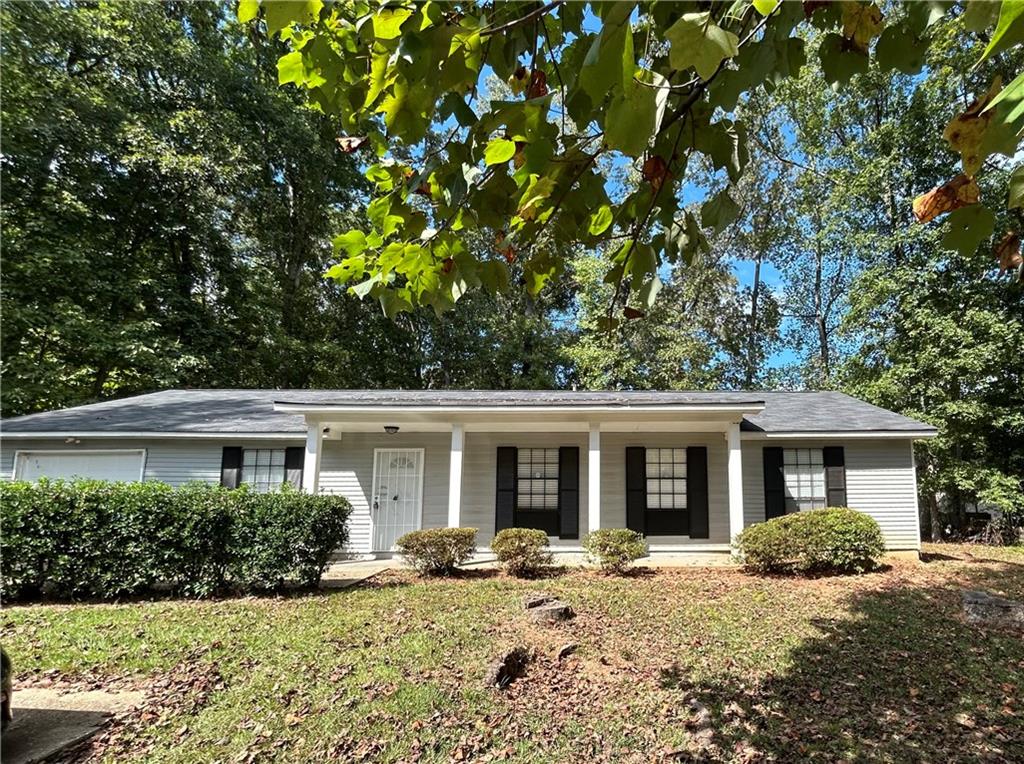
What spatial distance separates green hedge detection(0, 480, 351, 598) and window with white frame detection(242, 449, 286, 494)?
389 centimetres

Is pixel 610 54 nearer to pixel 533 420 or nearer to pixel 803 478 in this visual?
pixel 533 420

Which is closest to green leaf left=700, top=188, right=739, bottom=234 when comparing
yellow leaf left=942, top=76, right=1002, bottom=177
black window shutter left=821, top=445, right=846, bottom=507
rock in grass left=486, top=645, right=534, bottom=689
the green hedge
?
yellow leaf left=942, top=76, right=1002, bottom=177

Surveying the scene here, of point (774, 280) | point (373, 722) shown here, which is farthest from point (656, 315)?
point (373, 722)

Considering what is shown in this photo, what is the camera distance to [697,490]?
11.6m

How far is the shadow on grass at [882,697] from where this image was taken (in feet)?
12.8

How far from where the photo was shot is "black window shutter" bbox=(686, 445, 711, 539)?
37.7 ft

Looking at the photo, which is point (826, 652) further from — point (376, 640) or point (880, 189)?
point (880, 189)

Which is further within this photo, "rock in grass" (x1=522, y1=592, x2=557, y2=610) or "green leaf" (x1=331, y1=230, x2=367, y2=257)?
"rock in grass" (x1=522, y1=592, x2=557, y2=610)

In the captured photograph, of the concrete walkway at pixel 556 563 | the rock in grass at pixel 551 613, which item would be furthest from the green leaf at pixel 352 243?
the concrete walkway at pixel 556 563

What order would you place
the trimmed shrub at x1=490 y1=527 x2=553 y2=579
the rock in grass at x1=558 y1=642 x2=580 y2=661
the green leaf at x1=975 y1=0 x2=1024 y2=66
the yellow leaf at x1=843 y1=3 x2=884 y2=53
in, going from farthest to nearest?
the trimmed shrub at x1=490 y1=527 x2=553 y2=579 < the rock in grass at x1=558 y1=642 x2=580 y2=661 < the yellow leaf at x1=843 y1=3 x2=884 y2=53 < the green leaf at x1=975 y1=0 x2=1024 y2=66

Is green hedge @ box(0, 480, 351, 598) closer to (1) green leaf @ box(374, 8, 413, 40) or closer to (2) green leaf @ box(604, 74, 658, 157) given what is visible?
(1) green leaf @ box(374, 8, 413, 40)

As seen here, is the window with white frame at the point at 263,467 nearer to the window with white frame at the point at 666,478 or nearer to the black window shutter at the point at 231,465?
the black window shutter at the point at 231,465

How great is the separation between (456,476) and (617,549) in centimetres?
321

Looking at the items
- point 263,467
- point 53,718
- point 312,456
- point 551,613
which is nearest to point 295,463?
point 263,467
